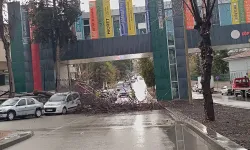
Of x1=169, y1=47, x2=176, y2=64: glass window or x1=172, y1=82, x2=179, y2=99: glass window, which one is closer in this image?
x1=172, y1=82, x2=179, y2=99: glass window

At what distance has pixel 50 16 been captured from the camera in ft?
120

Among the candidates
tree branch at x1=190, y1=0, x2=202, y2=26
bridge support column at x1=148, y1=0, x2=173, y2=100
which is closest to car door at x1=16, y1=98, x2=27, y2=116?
bridge support column at x1=148, y1=0, x2=173, y2=100

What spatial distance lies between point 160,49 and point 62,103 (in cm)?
1027

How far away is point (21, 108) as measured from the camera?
1083 inches

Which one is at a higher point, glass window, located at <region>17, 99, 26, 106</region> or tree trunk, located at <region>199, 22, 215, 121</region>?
tree trunk, located at <region>199, 22, 215, 121</region>

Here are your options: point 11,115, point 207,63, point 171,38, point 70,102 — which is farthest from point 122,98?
point 207,63

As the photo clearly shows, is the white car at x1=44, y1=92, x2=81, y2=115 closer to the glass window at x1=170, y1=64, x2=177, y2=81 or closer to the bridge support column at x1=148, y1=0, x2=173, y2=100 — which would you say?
the bridge support column at x1=148, y1=0, x2=173, y2=100

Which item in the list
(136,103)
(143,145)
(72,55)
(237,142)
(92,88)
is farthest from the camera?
(72,55)

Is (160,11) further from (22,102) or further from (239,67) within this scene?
(239,67)

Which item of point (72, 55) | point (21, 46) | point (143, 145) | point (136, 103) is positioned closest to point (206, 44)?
point (143, 145)

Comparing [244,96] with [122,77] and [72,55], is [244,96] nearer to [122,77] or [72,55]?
[72,55]

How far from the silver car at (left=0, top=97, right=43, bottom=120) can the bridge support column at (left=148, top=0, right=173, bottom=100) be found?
11.2 meters

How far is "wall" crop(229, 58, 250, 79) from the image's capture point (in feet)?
192

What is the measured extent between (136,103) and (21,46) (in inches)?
575
